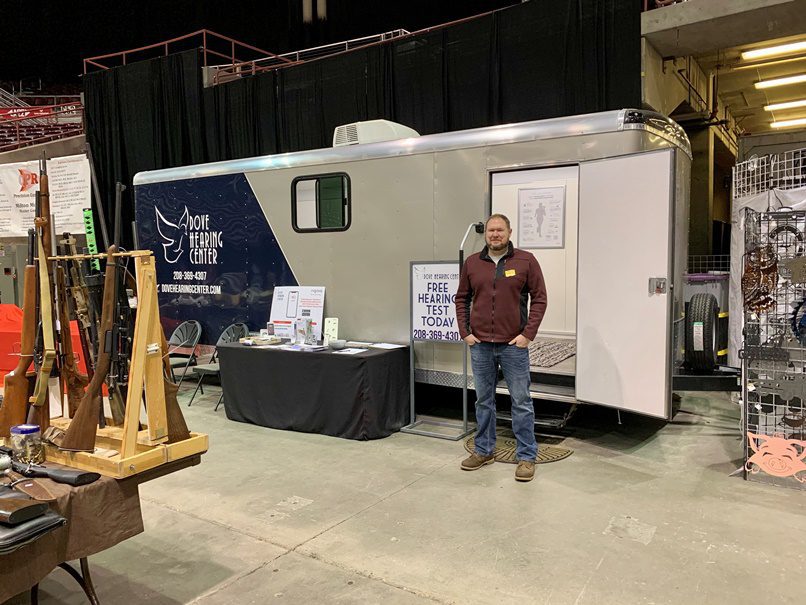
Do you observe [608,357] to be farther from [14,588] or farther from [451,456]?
[14,588]

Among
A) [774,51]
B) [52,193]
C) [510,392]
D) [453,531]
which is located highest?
[774,51]

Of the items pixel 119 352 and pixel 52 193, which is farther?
pixel 52 193

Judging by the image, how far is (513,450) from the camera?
4512 millimetres

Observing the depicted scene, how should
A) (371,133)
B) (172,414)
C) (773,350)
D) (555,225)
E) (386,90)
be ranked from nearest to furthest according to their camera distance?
(172,414)
(773,350)
(371,133)
(555,225)
(386,90)

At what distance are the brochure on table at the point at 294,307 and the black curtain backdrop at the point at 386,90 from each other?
3.53m

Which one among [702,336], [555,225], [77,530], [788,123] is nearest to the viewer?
[77,530]

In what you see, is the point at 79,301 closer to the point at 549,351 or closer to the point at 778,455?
the point at 778,455

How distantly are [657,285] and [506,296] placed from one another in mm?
1003

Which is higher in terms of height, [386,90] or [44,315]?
[386,90]

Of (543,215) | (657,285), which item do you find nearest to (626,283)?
(657,285)

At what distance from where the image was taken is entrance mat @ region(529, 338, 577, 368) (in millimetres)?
5277

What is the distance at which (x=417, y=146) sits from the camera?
5.07 metres

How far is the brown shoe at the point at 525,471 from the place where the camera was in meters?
3.93

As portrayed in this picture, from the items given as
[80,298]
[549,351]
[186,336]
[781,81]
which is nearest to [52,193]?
[186,336]
